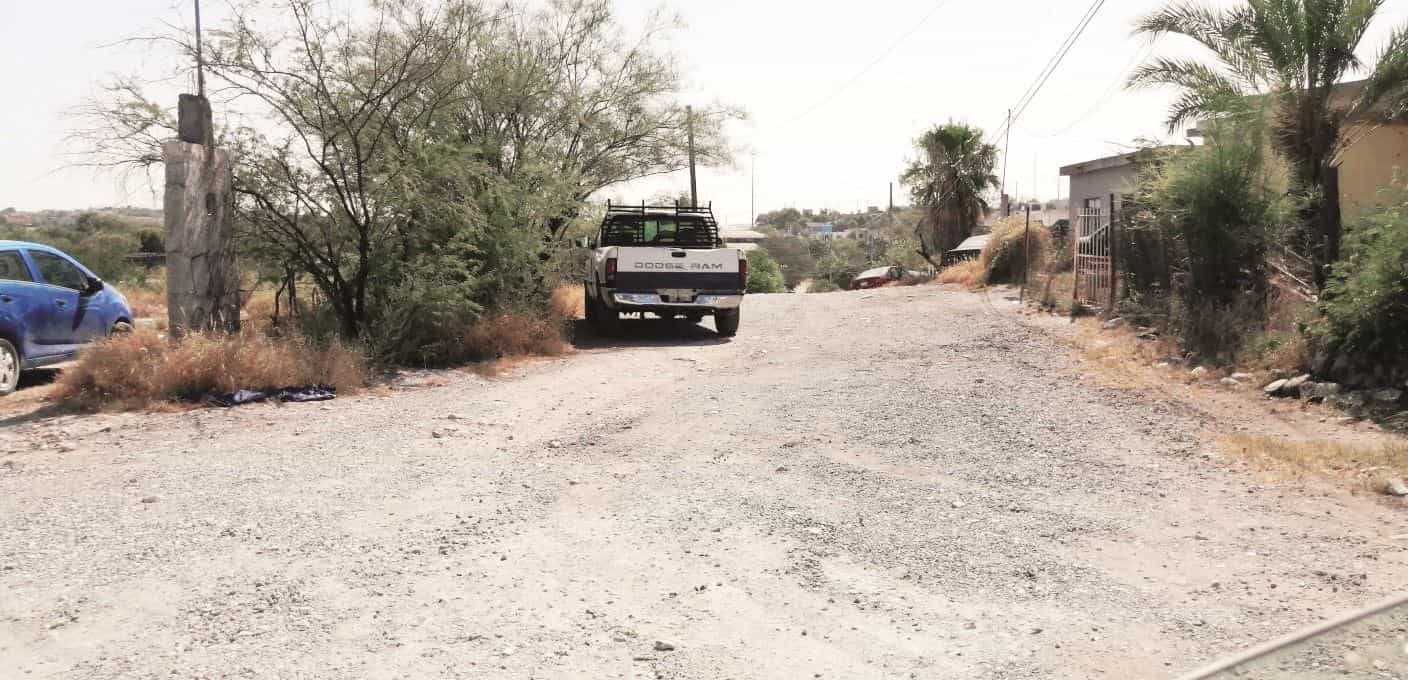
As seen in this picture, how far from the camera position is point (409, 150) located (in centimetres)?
1287

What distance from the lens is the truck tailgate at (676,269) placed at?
16.3 m

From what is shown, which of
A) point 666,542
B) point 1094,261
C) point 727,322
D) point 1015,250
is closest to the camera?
point 666,542

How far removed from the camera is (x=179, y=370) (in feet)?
34.4

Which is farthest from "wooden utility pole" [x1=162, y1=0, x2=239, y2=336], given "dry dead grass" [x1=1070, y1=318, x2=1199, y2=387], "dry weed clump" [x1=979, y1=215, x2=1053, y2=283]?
"dry weed clump" [x1=979, y1=215, x2=1053, y2=283]

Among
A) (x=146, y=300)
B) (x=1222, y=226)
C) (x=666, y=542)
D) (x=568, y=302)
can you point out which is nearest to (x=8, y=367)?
(x=666, y=542)

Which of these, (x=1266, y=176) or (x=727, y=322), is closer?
(x=1266, y=176)

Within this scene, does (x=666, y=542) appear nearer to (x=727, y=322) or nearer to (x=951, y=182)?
(x=727, y=322)

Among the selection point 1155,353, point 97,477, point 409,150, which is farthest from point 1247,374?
point 97,477

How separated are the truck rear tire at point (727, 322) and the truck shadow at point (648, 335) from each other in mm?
155

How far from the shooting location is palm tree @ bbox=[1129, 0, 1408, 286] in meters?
12.8

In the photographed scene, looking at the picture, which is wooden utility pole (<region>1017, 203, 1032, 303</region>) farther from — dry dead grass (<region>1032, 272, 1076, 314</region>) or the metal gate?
the metal gate

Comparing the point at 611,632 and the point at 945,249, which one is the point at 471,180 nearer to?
the point at 611,632

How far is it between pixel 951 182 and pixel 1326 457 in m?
32.3

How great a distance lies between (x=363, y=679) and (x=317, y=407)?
22.7ft
